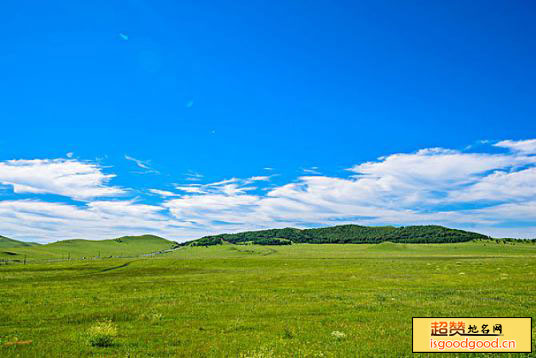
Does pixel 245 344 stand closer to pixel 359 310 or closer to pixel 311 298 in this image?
pixel 359 310

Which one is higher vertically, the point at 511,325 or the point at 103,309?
the point at 511,325

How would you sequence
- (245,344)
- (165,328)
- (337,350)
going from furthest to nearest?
1. (165,328)
2. (245,344)
3. (337,350)

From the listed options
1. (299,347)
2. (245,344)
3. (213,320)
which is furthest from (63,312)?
(299,347)

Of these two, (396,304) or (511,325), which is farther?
(396,304)

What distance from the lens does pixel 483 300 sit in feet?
96.2

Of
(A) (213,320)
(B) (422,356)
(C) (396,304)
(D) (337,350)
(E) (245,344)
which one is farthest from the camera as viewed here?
(C) (396,304)

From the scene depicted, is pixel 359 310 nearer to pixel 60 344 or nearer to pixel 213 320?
pixel 213 320

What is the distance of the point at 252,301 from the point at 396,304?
39.2 ft

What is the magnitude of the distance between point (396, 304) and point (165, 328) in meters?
17.9

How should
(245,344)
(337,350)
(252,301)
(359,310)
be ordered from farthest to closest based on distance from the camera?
1. (252,301)
2. (359,310)
3. (245,344)
4. (337,350)

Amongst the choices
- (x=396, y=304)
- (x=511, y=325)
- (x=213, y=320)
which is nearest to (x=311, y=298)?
(x=396, y=304)

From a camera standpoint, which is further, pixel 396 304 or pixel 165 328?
pixel 396 304

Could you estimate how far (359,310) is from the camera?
2581 centimetres

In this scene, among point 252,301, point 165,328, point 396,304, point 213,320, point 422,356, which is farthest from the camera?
point 252,301
